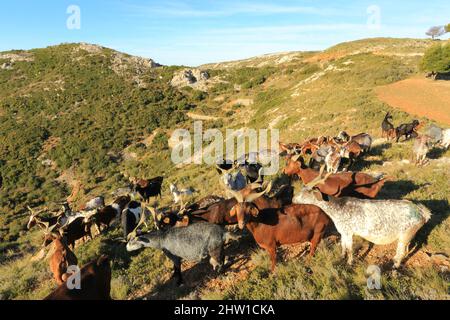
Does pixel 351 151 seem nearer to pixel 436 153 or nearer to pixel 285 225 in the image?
pixel 436 153

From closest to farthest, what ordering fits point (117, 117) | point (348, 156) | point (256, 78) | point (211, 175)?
point (348, 156), point (211, 175), point (117, 117), point (256, 78)

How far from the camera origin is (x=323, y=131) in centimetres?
2731

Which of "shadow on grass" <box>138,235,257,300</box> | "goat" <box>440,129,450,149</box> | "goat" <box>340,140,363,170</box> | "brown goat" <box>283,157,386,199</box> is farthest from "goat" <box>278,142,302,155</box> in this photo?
"shadow on grass" <box>138,235,257,300</box>

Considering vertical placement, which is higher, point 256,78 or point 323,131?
point 256,78

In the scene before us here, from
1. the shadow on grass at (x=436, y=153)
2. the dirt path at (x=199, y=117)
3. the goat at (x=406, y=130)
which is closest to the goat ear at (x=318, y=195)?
the shadow on grass at (x=436, y=153)

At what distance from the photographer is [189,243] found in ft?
28.3

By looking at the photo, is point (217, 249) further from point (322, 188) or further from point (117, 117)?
point (117, 117)

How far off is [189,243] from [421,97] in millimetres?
32404

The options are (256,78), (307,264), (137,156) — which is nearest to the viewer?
(307,264)

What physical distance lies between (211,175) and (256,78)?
43.4 metres

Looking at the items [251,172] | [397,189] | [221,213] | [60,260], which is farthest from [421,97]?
[60,260]

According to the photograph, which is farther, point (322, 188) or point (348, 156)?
point (348, 156)

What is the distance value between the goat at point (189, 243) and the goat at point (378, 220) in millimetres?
2977

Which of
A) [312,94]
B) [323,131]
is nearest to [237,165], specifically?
[323,131]
